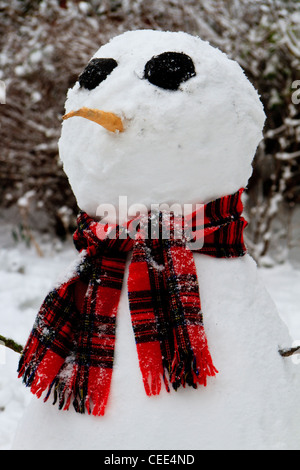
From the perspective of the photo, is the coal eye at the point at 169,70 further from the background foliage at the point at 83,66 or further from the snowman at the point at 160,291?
the background foliage at the point at 83,66

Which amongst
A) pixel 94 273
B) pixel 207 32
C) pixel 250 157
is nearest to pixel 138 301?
pixel 94 273

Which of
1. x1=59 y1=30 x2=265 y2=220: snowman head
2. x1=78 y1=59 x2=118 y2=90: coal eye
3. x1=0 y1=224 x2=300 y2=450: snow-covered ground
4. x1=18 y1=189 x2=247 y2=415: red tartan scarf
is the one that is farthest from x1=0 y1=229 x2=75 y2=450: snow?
x1=78 y1=59 x2=118 y2=90: coal eye

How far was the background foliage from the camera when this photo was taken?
3234 millimetres

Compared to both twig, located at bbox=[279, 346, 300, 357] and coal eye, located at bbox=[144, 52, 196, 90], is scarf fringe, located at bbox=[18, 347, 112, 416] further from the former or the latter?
coal eye, located at bbox=[144, 52, 196, 90]

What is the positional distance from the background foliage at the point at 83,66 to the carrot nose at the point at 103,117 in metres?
2.32

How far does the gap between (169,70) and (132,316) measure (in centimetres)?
52

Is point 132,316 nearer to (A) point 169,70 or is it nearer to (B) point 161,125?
(B) point 161,125

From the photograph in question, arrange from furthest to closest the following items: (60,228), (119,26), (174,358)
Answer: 1. (60,228)
2. (119,26)
3. (174,358)

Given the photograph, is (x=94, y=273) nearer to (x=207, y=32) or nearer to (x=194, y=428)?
(x=194, y=428)

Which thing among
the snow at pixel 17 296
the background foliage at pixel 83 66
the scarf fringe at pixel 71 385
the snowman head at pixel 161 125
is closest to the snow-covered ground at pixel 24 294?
the snow at pixel 17 296

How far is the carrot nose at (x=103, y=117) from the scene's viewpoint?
0.87m

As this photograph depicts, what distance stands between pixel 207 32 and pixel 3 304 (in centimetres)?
246

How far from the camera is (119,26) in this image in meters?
3.53

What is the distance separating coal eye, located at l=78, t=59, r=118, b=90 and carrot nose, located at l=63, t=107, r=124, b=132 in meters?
0.13
